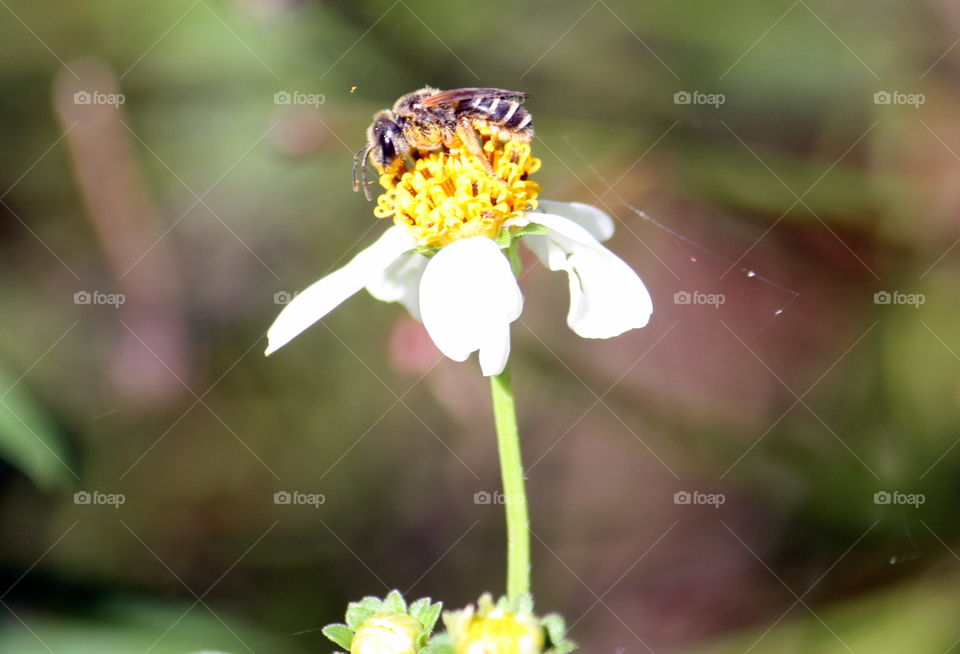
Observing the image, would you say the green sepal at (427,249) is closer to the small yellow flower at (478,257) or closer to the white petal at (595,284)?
the small yellow flower at (478,257)

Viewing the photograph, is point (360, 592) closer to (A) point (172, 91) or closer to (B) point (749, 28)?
(A) point (172, 91)

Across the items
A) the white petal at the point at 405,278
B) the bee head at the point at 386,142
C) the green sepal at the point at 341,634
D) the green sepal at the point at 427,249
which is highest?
the bee head at the point at 386,142

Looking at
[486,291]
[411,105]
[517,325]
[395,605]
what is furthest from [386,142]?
[517,325]

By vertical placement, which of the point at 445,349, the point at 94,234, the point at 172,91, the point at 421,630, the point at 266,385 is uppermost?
the point at 172,91

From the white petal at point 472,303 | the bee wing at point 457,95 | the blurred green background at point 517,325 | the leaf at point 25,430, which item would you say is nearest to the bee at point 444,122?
the bee wing at point 457,95

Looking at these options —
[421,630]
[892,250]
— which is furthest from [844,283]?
[421,630]

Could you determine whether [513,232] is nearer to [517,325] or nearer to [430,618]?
[430,618]
